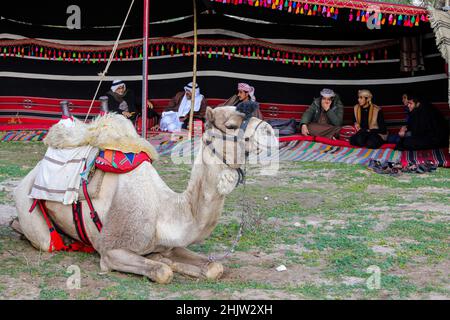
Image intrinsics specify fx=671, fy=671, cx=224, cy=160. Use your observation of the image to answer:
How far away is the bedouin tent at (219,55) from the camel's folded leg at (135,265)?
611cm

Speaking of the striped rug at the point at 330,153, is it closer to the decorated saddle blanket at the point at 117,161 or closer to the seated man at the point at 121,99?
the seated man at the point at 121,99

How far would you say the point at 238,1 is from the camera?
8.48 m

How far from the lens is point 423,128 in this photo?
942 cm

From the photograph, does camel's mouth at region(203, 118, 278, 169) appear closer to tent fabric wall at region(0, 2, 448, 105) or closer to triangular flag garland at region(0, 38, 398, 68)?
tent fabric wall at region(0, 2, 448, 105)

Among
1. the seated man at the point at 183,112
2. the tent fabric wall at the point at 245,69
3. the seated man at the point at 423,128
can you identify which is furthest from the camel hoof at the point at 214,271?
the seated man at the point at 183,112

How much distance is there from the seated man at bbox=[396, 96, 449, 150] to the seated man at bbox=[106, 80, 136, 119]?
4.41 meters

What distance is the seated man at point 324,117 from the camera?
33.8 feet

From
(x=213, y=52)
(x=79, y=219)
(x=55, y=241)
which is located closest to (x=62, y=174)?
(x=79, y=219)

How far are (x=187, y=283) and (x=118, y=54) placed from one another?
8526 mm

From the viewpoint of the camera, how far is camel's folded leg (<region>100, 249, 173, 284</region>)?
3773 mm

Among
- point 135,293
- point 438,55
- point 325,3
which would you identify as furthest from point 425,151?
point 135,293

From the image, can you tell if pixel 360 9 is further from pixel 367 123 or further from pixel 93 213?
pixel 93 213

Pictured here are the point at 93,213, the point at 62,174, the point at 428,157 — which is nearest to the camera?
the point at 93,213

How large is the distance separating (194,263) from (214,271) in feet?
0.62
